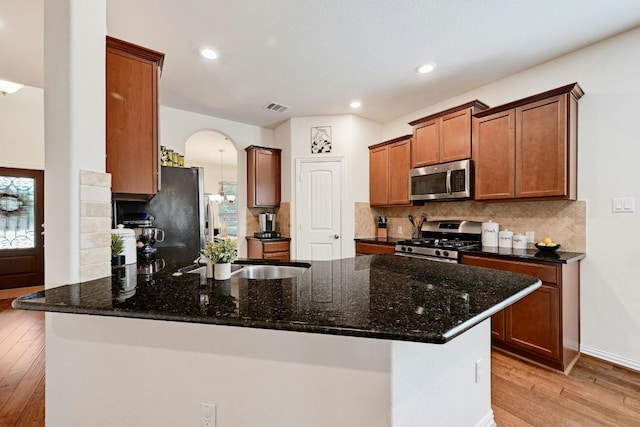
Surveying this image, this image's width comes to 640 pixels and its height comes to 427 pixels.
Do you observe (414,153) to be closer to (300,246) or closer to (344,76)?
(344,76)

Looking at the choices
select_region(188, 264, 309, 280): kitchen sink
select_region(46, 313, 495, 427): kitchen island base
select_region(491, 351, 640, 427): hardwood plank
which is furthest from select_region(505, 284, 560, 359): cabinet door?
select_region(188, 264, 309, 280): kitchen sink

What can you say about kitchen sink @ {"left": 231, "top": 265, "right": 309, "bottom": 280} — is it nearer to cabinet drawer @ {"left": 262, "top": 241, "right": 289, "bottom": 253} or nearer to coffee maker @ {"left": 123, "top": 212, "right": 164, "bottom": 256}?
coffee maker @ {"left": 123, "top": 212, "right": 164, "bottom": 256}

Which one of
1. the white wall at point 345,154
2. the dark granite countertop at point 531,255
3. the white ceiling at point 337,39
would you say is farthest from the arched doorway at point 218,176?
the dark granite countertop at point 531,255

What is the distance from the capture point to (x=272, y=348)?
1.11 metres

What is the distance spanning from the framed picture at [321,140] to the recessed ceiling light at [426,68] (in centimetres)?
162

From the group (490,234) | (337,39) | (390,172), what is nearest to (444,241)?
(490,234)

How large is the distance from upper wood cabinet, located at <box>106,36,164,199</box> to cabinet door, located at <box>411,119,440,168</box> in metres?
2.87

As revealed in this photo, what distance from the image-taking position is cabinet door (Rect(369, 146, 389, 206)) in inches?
164

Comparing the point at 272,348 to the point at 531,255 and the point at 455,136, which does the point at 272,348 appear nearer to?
the point at 531,255

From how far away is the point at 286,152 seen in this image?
456 centimetres

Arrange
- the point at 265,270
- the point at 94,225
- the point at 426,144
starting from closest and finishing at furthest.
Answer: the point at 94,225
the point at 265,270
the point at 426,144

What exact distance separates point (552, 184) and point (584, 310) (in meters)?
1.14

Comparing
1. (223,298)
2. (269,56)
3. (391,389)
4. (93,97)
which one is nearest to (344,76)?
(269,56)

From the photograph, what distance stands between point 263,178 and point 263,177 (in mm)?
16
